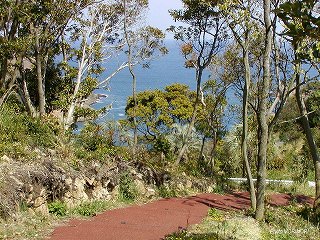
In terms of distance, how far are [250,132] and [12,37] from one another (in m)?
11.1

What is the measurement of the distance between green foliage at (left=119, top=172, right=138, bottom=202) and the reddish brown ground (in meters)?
0.50

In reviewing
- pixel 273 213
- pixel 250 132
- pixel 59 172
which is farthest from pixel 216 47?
pixel 59 172

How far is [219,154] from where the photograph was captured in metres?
21.8

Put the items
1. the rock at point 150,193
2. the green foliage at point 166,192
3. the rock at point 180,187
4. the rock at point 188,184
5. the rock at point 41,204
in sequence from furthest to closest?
the rock at point 188,184 → the rock at point 180,187 → the green foliage at point 166,192 → the rock at point 150,193 → the rock at point 41,204

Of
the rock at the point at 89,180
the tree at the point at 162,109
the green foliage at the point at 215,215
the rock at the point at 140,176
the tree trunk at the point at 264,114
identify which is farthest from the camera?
the tree at the point at 162,109

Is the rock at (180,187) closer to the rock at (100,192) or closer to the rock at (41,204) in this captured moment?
the rock at (100,192)

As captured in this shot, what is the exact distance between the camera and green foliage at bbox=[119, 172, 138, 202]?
1198cm

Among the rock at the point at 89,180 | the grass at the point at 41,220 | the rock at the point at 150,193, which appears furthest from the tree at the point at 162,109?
the grass at the point at 41,220

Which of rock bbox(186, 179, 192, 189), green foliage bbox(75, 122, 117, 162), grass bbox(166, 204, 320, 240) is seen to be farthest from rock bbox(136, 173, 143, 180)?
grass bbox(166, 204, 320, 240)

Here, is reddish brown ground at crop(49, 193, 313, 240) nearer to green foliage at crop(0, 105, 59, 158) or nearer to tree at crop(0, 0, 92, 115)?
green foliage at crop(0, 105, 59, 158)

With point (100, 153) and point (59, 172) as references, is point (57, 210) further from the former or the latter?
point (100, 153)

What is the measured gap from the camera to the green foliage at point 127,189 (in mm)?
11984

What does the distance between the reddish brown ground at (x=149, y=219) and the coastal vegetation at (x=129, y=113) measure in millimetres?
544

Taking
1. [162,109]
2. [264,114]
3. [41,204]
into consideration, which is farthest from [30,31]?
[162,109]
